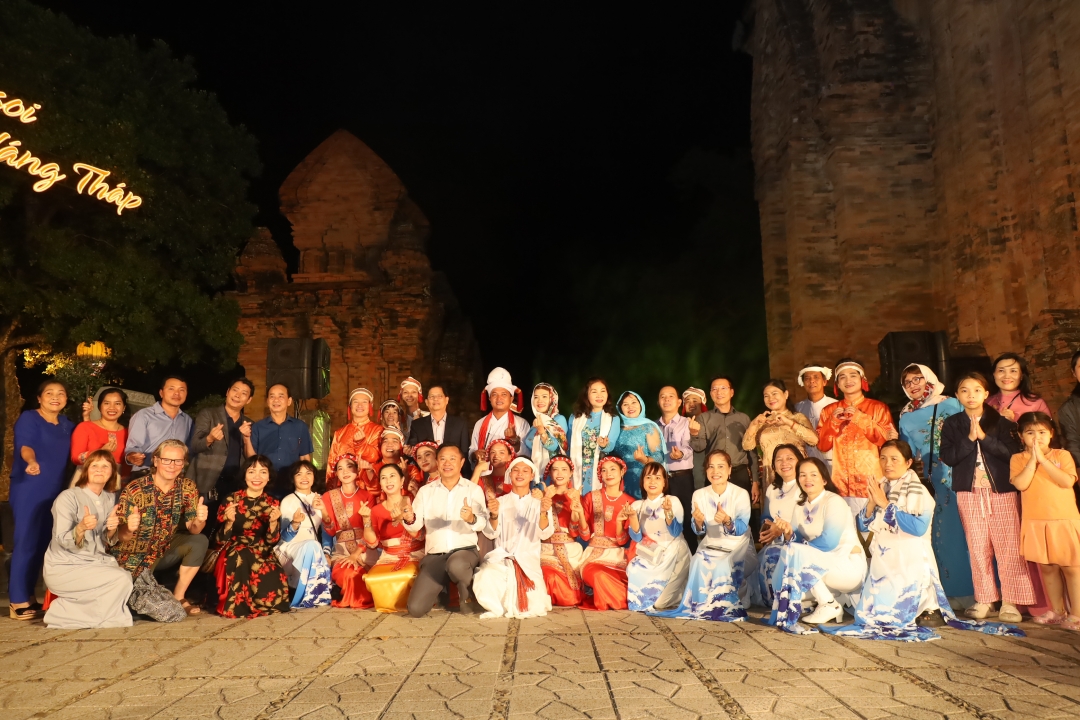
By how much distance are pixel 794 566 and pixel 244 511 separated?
13.0ft

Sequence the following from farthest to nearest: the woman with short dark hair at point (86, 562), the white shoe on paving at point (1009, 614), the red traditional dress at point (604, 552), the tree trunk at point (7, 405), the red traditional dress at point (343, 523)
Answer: the tree trunk at point (7, 405)
the red traditional dress at point (343, 523)
the red traditional dress at point (604, 552)
the woman with short dark hair at point (86, 562)
the white shoe on paving at point (1009, 614)

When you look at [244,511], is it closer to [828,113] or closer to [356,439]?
[356,439]

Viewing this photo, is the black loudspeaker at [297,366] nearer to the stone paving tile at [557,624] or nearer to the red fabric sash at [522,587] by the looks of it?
the red fabric sash at [522,587]

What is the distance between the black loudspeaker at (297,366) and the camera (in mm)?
9156

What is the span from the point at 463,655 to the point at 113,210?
41.0 feet

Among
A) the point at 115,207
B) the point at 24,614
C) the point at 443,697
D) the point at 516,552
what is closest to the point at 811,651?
the point at 443,697

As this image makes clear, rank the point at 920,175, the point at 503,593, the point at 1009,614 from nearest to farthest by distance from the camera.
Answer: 1. the point at 1009,614
2. the point at 503,593
3. the point at 920,175

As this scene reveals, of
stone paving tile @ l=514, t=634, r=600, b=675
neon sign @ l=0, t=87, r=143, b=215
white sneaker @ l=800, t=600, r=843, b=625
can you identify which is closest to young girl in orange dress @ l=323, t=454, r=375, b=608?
stone paving tile @ l=514, t=634, r=600, b=675

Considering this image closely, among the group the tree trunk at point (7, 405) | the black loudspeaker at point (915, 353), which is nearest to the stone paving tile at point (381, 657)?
the black loudspeaker at point (915, 353)

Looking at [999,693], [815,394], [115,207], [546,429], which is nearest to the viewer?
[999,693]

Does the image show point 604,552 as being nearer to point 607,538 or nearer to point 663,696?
point 607,538

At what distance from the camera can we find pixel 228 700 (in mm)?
3314

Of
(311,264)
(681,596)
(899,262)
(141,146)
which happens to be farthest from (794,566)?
(311,264)

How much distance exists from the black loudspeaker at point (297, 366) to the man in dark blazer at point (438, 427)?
261 centimetres
